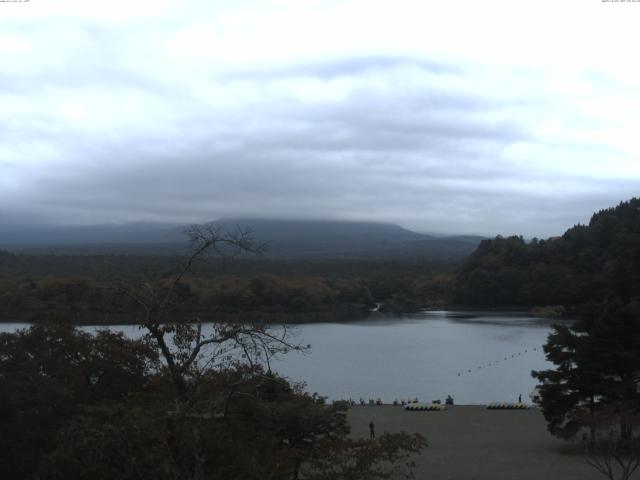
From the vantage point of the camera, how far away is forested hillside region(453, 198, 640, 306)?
62.1 metres

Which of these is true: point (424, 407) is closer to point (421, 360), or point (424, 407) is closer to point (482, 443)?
Answer: point (482, 443)

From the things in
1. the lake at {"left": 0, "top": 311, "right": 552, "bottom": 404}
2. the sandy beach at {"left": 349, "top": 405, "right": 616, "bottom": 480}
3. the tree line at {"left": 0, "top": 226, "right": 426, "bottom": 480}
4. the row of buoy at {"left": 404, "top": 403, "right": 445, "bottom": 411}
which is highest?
the tree line at {"left": 0, "top": 226, "right": 426, "bottom": 480}

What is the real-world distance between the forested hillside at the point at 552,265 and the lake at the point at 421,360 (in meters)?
7.44

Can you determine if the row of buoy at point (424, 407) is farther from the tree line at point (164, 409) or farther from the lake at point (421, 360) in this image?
the tree line at point (164, 409)

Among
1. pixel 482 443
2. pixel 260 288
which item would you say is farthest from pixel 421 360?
pixel 260 288

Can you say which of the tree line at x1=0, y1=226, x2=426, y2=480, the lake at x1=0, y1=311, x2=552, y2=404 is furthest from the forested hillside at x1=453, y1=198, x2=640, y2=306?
the tree line at x1=0, y1=226, x2=426, y2=480

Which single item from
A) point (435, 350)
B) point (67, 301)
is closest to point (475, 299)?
point (435, 350)

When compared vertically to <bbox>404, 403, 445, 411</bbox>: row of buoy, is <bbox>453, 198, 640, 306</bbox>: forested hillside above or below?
above

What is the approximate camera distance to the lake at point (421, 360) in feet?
93.4

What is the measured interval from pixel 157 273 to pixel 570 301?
200 ft

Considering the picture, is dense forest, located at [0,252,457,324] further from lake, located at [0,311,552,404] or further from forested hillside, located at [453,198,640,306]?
forested hillside, located at [453,198,640,306]

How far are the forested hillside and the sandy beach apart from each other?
136ft

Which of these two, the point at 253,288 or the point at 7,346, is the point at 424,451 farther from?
the point at 253,288

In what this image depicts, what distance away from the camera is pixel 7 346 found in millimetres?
9977
